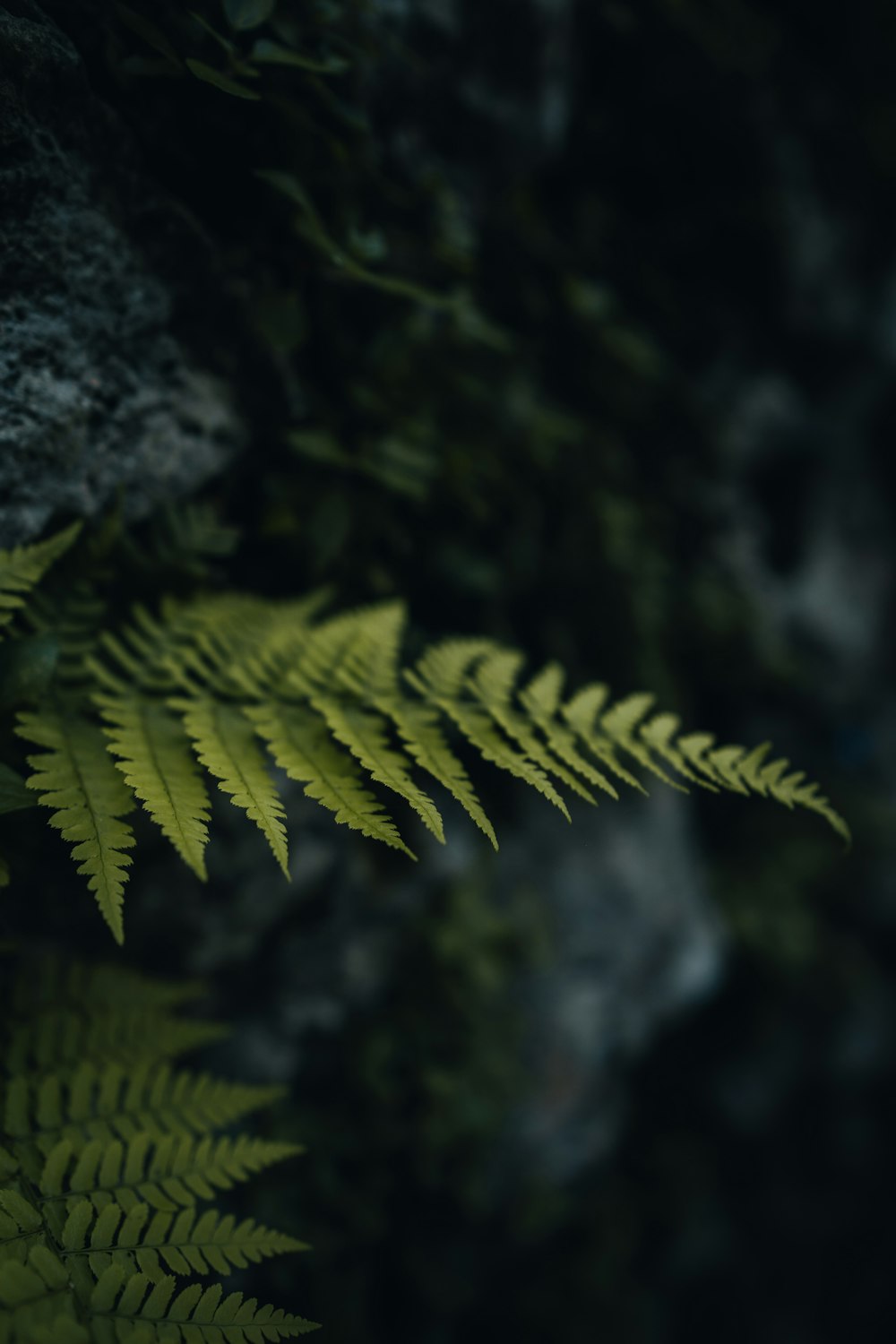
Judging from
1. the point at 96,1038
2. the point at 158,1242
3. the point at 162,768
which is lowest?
the point at 96,1038

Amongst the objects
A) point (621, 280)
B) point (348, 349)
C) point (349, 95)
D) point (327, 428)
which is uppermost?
point (621, 280)

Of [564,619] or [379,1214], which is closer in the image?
[379,1214]

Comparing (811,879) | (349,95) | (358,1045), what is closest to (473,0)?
(349,95)

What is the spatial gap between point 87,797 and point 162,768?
0.12 meters

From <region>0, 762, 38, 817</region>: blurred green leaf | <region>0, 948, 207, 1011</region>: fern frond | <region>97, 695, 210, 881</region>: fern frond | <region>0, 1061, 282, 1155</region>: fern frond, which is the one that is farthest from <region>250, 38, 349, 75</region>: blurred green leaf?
<region>0, 1061, 282, 1155</region>: fern frond

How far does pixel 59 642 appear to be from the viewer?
1.50 meters

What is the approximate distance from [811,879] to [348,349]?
3.76 meters

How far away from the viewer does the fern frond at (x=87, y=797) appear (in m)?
1.15

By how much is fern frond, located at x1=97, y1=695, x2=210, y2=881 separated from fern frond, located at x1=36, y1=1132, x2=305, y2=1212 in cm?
46

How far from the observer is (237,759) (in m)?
1.35

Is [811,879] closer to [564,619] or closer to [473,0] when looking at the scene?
[564,619]

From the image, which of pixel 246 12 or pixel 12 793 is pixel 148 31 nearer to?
pixel 246 12

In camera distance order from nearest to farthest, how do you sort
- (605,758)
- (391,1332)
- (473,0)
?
(605,758) < (473,0) < (391,1332)

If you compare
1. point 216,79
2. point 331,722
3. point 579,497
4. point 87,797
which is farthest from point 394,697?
point 579,497
